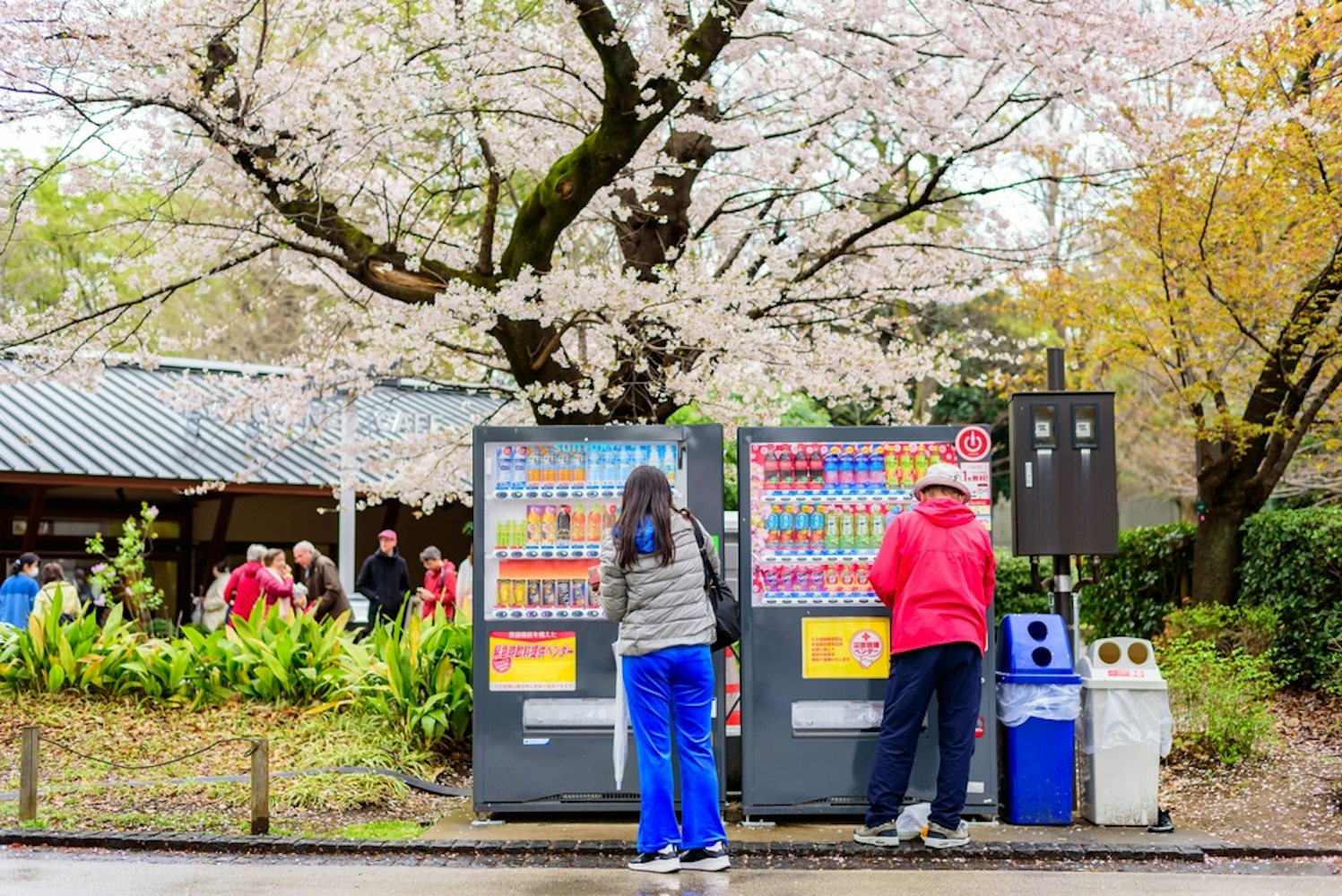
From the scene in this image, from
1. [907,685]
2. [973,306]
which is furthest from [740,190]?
[973,306]

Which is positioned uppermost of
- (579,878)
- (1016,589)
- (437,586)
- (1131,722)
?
(437,586)

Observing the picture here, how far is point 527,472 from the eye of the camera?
7824mm

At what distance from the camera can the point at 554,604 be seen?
7785 mm

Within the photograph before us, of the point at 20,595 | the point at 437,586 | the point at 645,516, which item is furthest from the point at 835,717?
the point at 20,595

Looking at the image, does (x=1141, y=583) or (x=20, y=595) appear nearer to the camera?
(x=20, y=595)

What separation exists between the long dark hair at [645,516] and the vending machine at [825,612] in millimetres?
1106

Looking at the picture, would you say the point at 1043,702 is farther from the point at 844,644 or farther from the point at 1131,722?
the point at 844,644

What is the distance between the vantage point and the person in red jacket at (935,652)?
278 inches

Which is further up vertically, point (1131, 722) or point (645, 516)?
point (645, 516)

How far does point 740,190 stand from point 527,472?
6.78 m

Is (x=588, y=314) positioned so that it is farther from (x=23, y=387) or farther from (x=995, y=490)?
(x=995, y=490)

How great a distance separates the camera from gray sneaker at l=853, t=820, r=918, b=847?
23.1 ft

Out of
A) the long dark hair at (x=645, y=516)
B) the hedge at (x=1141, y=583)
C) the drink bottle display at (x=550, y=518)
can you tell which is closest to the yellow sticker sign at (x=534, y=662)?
the drink bottle display at (x=550, y=518)

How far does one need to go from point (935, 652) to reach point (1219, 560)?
8044 millimetres
